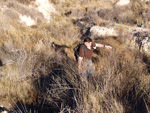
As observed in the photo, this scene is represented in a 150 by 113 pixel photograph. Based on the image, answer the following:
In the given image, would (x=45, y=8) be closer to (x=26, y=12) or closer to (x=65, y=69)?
(x=26, y=12)

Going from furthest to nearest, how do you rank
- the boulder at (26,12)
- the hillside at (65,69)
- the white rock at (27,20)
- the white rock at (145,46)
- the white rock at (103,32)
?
1. the white rock at (27,20)
2. the boulder at (26,12)
3. the white rock at (103,32)
4. the white rock at (145,46)
5. the hillside at (65,69)

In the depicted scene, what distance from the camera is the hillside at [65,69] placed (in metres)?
2.17

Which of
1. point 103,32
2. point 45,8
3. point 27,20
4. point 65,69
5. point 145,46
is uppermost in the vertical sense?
point 45,8

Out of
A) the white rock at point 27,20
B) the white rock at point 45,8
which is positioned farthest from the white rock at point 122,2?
the white rock at point 27,20

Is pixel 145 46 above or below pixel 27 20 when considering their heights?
below

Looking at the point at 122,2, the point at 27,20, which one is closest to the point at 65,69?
the point at 27,20

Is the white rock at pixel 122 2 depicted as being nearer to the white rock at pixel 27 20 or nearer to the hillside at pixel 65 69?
the hillside at pixel 65 69

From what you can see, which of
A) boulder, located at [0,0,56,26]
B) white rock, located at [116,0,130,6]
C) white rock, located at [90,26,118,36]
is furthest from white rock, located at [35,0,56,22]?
white rock, located at [116,0,130,6]

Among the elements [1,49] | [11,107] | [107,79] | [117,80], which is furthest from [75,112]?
[1,49]

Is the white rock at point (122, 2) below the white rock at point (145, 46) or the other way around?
the other way around

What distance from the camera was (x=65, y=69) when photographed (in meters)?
3.26

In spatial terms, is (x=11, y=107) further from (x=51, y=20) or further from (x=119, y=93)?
(x=51, y=20)

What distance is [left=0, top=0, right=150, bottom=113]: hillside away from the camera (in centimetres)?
217

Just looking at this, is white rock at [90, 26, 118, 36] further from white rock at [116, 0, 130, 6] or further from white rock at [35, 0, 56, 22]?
white rock at [116, 0, 130, 6]
